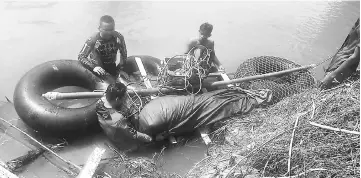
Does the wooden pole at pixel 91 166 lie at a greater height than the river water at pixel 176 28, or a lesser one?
lesser

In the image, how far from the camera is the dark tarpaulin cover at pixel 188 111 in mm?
4258

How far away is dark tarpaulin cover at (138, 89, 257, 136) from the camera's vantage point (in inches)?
168

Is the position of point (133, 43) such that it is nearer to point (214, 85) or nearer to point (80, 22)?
point (80, 22)

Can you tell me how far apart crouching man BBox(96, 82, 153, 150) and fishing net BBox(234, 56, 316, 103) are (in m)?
2.20

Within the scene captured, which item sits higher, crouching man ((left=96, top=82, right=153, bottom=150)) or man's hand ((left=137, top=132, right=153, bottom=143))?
crouching man ((left=96, top=82, right=153, bottom=150))

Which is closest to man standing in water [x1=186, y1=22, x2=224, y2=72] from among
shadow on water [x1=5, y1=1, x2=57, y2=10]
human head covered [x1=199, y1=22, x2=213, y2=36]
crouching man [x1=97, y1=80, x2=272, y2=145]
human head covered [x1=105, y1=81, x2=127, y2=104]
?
human head covered [x1=199, y1=22, x2=213, y2=36]

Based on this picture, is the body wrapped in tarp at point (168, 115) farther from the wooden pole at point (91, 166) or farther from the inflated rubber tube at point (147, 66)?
the inflated rubber tube at point (147, 66)

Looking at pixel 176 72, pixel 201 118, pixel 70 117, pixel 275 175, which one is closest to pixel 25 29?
pixel 70 117

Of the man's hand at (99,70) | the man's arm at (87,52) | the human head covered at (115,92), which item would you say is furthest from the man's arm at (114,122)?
the man's arm at (87,52)

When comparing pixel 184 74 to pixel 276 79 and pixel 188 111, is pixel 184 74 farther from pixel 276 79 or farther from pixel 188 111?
pixel 276 79

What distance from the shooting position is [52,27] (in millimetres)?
8305

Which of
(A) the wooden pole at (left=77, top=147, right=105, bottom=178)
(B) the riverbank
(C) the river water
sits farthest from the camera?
(C) the river water

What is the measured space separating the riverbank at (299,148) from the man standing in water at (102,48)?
197 cm

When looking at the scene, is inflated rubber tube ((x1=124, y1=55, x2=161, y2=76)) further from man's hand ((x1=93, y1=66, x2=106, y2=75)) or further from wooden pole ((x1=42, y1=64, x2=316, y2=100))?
wooden pole ((x1=42, y1=64, x2=316, y2=100))
